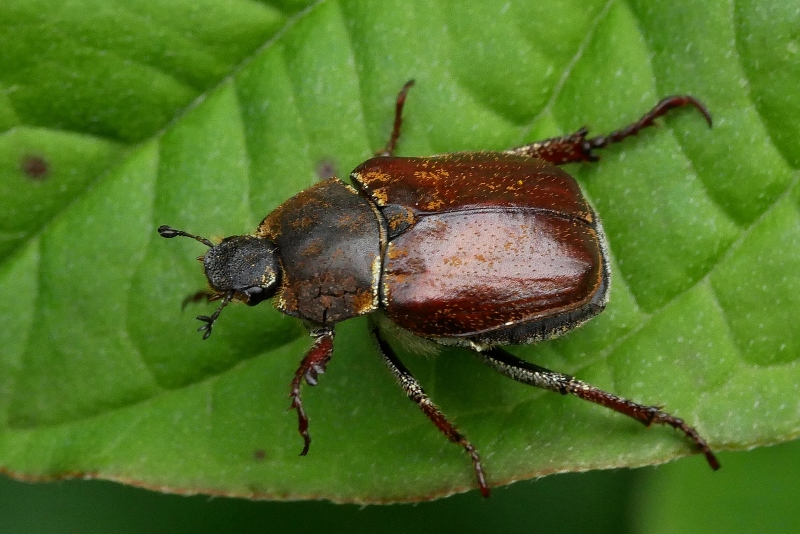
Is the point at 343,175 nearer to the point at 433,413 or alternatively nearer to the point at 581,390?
the point at 433,413

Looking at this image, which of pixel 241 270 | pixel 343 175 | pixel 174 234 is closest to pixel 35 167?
pixel 174 234

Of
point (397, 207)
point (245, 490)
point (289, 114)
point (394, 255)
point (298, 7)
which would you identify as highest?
point (298, 7)

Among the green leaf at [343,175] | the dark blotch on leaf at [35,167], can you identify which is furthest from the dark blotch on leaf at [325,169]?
the dark blotch on leaf at [35,167]

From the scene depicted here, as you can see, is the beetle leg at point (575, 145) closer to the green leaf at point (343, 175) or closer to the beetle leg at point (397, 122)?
the green leaf at point (343, 175)

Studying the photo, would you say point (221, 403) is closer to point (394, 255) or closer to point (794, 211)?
point (394, 255)

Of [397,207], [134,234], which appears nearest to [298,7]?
[397,207]

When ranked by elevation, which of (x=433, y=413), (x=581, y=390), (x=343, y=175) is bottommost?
(x=433, y=413)

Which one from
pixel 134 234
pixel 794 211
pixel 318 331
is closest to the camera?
pixel 794 211

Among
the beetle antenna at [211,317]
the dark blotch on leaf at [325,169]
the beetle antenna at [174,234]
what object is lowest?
the beetle antenna at [211,317]
